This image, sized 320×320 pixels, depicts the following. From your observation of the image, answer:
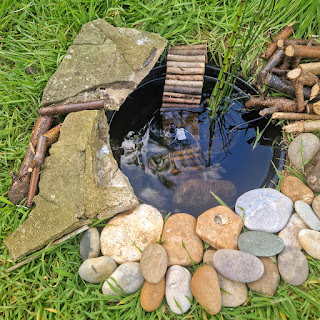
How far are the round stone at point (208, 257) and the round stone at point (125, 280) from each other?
23.1 inches

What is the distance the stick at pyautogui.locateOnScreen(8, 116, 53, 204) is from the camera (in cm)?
305

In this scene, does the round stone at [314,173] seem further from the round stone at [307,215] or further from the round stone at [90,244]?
the round stone at [90,244]

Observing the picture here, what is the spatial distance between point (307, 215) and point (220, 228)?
2.62 feet

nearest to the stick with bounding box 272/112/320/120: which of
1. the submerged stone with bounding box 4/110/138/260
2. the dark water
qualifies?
the dark water

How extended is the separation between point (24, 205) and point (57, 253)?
0.62 meters

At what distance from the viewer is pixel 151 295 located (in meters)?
2.52

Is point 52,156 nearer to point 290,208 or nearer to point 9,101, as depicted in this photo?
point 9,101

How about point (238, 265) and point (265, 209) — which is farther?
point (265, 209)

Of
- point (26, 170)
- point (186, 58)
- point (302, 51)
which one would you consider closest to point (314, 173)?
point (302, 51)

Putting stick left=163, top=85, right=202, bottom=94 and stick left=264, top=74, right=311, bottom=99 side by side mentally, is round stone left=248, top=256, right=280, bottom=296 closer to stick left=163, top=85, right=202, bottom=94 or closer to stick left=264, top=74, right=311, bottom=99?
stick left=264, top=74, right=311, bottom=99

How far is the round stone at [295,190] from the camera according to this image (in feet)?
9.39

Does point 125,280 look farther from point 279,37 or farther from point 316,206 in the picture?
point 279,37

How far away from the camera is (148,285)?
8.44 feet

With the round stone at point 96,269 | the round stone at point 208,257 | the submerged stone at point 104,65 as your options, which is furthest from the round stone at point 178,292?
the submerged stone at point 104,65
